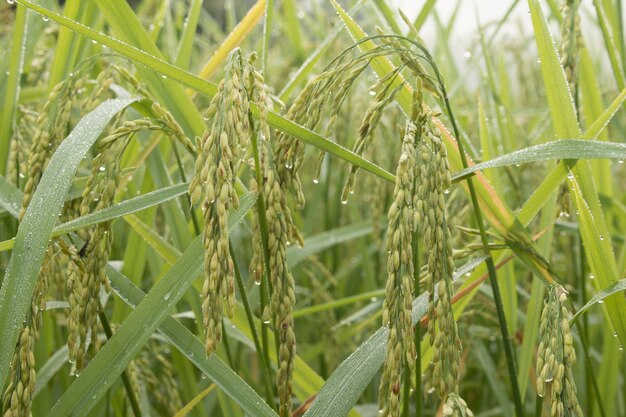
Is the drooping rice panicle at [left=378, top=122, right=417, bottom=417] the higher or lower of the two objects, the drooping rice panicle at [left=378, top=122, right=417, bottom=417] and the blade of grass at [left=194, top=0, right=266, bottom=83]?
the lower

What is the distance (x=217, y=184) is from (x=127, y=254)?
83 centimetres

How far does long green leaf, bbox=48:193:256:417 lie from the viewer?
3.94ft

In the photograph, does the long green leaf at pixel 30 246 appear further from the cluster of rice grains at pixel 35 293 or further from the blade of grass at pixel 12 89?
the blade of grass at pixel 12 89

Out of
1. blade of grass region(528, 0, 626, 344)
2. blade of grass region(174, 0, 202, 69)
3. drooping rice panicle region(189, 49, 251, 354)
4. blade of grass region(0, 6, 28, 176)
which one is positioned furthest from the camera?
blade of grass region(174, 0, 202, 69)

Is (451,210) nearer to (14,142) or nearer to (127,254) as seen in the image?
(127,254)

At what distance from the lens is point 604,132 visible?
180cm

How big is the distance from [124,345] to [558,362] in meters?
0.57

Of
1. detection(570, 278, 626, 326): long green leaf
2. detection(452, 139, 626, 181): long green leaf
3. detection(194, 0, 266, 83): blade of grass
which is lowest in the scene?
detection(570, 278, 626, 326): long green leaf

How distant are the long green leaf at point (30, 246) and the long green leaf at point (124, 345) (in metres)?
0.11

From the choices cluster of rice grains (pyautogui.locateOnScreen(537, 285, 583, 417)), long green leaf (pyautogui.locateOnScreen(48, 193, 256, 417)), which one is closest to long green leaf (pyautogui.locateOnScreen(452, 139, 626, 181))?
cluster of rice grains (pyautogui.locateOnScreen(537, 285, 583, 417))

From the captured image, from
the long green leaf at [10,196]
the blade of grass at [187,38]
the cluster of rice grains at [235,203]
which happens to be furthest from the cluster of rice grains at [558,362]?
the blade of grass at [187,38]

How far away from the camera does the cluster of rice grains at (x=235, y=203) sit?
96 cm

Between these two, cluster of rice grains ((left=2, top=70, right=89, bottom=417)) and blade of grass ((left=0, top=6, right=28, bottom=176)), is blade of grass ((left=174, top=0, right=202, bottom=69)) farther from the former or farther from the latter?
cluster of rice grains ((left=2, top=70, right=89, bottom=417))

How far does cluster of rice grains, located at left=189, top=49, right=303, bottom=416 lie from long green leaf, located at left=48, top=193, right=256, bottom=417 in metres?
0.09
